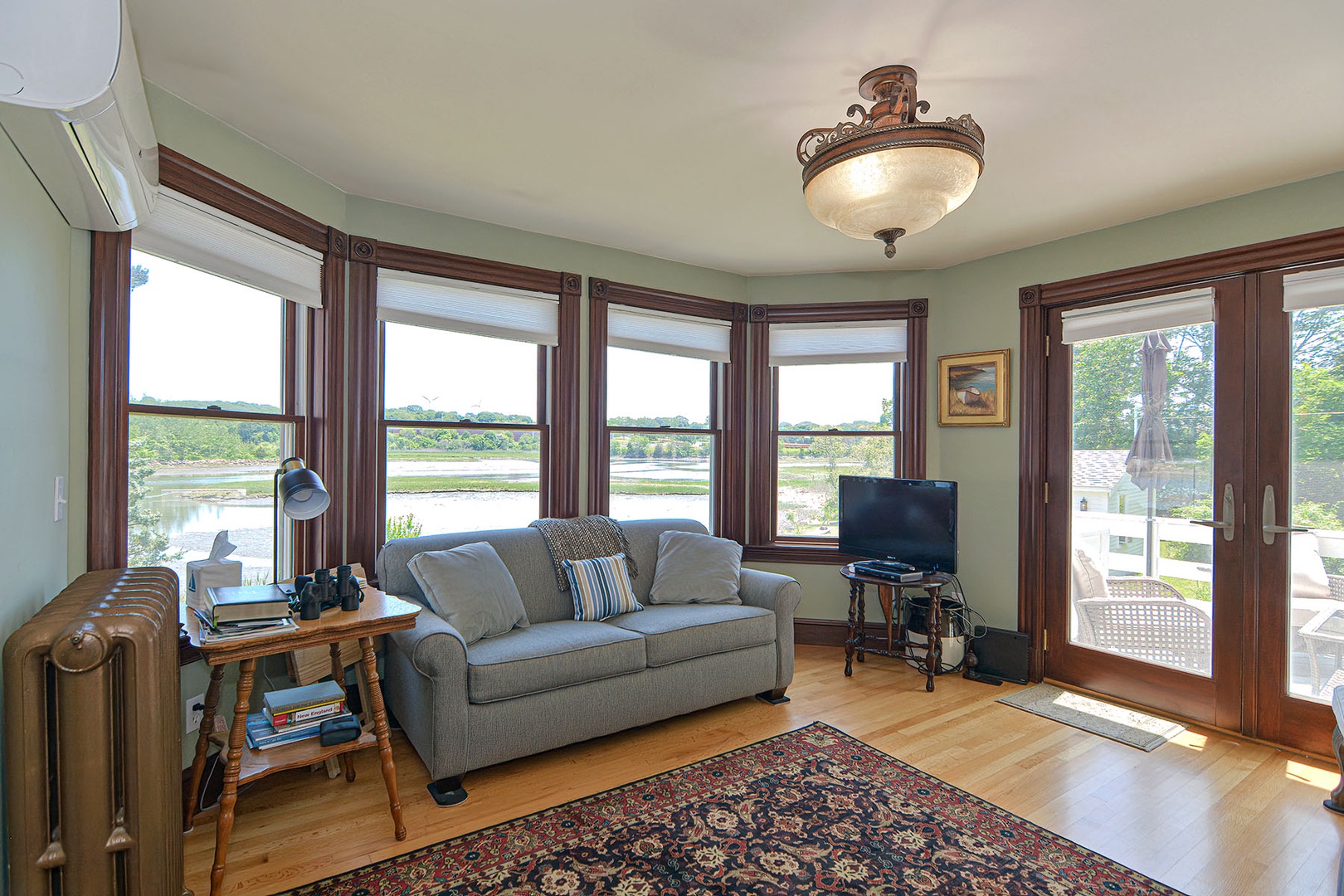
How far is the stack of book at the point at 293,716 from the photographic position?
7.62 ft

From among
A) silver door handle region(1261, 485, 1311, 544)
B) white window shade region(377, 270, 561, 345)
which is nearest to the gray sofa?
white window shade region(377, 270, 561, 345)

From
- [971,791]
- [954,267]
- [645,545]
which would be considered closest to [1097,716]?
→ [971,791]

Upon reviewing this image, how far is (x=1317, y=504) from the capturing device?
2990 millimetres

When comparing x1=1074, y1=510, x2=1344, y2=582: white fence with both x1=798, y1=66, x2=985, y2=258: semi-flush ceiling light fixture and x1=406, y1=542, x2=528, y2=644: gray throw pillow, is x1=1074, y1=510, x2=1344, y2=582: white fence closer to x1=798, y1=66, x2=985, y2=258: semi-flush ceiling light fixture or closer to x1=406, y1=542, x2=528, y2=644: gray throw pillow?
x1=798, y1=66, x2=985, y2=258: semi-flush ceiling light fixture

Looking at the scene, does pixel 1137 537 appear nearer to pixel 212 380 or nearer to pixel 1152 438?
pixel 1152 438

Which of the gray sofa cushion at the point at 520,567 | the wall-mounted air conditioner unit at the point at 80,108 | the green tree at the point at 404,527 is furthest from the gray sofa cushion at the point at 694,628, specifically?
the wall-mounted air conditioner unit at the point at 80,108

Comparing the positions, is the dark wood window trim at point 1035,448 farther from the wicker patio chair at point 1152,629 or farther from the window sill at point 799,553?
the window sill at point 799,553

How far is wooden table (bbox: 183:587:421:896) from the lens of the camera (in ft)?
6.50

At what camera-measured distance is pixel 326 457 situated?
3176mm

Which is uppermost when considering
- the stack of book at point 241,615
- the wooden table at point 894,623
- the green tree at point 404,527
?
the green tree at point 404,527

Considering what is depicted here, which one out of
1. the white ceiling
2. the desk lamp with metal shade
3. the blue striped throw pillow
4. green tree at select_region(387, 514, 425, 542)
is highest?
the white ceiling

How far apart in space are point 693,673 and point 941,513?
1827 millimetres

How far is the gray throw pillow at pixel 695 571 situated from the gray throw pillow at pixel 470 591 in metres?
0.87

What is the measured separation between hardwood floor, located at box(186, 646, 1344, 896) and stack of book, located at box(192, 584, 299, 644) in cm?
77
